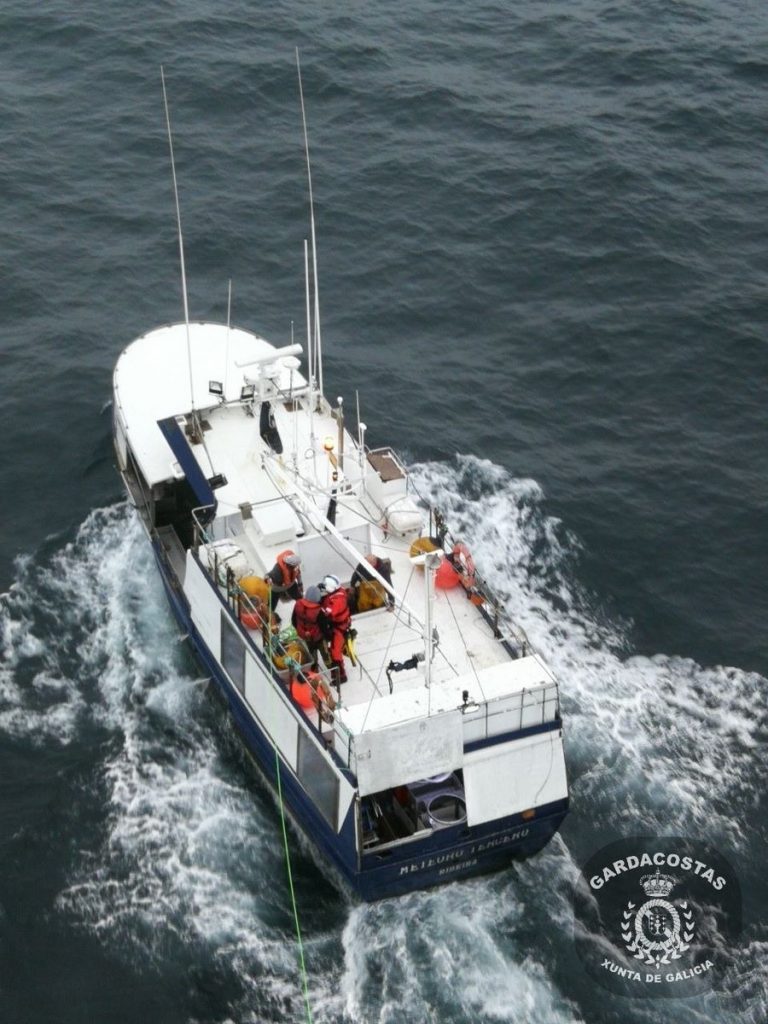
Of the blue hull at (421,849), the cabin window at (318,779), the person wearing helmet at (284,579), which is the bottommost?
the blue hull at (421,849)

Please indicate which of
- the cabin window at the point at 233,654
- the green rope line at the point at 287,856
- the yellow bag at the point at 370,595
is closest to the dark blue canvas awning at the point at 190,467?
the cabin window at the point at 233,654

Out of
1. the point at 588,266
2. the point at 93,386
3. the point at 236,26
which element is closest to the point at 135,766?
the point at 93,386

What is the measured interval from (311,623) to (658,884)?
939 cm

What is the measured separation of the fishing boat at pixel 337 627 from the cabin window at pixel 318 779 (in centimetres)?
5

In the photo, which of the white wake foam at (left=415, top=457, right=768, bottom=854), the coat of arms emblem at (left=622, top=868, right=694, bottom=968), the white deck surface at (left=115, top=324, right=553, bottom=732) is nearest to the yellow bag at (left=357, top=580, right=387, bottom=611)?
the white deck surface at (left=115, top=324, right=553, bottom=732)

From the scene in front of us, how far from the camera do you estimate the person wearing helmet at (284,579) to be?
3044 centimetres

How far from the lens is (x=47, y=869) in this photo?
2919 cm

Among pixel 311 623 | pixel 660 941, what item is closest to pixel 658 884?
pixel 660 941

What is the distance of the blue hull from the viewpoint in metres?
27.0

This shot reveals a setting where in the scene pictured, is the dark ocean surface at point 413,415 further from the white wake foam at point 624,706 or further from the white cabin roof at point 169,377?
the white cabin roof at point 169,377

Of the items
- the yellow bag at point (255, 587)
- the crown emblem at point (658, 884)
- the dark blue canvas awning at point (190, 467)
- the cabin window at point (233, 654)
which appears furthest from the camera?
the dark blue canvas awning at point (190, 467)

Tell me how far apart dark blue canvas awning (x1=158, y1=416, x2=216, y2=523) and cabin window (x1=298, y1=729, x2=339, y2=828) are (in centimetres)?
722

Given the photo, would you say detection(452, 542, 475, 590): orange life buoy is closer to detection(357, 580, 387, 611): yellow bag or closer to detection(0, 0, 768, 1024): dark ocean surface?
detection(357, 580, 387, 611): yellow bag

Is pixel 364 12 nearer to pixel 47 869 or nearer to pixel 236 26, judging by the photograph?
pixel 236 26
